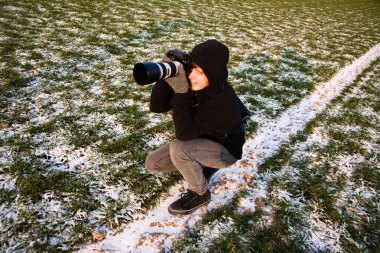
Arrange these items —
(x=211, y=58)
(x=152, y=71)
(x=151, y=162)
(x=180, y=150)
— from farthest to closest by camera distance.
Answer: (x=151, y=162), (x=180, y=150), (x=211, y=58), (x=152, y=71)

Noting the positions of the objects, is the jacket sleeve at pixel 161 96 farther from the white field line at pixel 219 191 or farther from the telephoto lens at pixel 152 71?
the white field line at pixel 219 191

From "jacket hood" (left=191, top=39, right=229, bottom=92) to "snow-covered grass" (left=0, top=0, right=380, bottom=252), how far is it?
172 cm

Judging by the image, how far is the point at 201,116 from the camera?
9.34ft

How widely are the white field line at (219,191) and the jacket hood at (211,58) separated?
5.47ft

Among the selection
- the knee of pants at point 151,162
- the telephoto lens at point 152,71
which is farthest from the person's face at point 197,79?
the knee of pants at point 151,162

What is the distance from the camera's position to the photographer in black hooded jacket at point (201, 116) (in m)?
2.58

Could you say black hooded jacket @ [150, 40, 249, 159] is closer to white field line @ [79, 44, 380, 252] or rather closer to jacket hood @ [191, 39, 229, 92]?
jacket hood @ [191, 39, 229, 92]

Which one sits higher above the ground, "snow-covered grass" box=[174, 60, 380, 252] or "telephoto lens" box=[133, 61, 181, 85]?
"telephoto lens" box=[133, 61, 181, 85]

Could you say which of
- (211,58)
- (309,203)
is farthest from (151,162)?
(309,203)

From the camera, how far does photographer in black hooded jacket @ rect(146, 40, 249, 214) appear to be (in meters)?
2.58

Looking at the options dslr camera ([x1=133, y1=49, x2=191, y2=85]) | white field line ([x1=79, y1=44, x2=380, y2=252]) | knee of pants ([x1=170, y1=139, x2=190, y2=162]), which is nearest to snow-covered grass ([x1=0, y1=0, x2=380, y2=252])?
white field line ([x1=79, y1=44, x2=380, y2=252])

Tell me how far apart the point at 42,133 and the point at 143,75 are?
2708 mm

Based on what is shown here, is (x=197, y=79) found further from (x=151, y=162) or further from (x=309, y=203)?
(x=309, y=203)

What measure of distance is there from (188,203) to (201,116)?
43.7 inches
